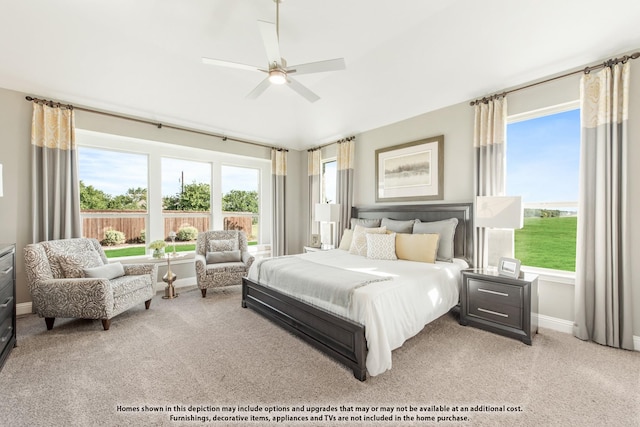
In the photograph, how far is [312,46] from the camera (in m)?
3.39

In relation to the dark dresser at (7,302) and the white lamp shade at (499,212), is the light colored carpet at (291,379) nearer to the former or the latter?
the dark dresser at (7,302)

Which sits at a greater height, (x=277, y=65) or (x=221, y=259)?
(x=277, y=65)

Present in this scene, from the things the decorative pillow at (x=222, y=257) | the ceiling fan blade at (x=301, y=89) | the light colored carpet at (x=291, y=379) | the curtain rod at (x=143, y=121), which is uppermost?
the curtain rod at (x=143, y=121)

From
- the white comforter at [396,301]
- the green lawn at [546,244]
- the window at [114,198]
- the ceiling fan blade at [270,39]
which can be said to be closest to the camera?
the white comforter at [396,301]

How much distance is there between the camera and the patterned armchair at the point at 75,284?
2824mm

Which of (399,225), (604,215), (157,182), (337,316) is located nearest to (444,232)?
(399,225)

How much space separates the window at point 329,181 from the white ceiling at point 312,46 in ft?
5.20

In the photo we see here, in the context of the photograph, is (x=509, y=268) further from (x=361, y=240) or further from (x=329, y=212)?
(x=329, y=212)

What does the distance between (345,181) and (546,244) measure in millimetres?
3134

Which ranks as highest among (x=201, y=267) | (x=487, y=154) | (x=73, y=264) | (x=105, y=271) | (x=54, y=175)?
(x=487, y=154)

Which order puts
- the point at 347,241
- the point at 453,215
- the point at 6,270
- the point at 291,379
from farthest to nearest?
1. the point at 347,241
2. the point at 453,215
3. the point at 6,270
4. the point at 291,379

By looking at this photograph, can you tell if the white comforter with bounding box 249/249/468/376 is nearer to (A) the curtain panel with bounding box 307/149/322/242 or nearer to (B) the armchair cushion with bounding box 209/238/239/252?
(B) the armchair cushion with bounding box 209/238/239/252

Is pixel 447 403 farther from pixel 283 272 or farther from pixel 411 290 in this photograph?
pixel 283 272

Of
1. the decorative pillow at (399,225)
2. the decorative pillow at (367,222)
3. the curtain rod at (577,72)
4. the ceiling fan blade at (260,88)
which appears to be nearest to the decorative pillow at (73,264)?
the ceiling fan blade at (260,88)
